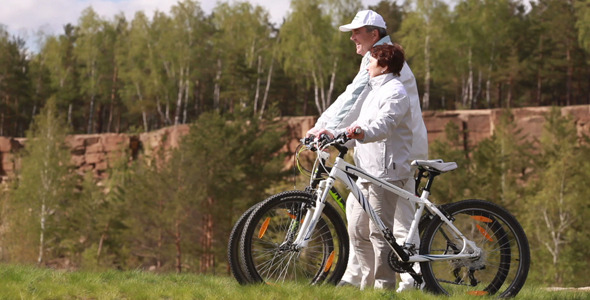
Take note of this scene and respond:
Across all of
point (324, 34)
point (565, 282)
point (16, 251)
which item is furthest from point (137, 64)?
point (565, 282)

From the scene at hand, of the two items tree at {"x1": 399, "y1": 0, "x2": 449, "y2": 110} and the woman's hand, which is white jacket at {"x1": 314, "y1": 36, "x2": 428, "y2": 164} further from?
tree at {"x1": 399, "y1": 0, "x2": 449, "y2": 110}

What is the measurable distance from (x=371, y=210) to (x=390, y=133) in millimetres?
514

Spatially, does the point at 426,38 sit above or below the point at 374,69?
above

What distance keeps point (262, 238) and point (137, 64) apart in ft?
184

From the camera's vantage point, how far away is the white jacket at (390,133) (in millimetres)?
4891

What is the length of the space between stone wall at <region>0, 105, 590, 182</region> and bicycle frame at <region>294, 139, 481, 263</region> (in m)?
30.9

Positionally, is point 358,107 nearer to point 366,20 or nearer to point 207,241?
point 366,20

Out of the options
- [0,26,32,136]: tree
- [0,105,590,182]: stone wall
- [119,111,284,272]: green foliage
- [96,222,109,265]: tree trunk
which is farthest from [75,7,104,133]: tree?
[119,111,284,272]: green foliage

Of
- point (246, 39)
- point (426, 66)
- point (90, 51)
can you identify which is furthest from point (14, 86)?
point (426, 66)

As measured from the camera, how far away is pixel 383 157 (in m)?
5.04

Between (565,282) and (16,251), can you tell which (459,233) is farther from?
(16,251)

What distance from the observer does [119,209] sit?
3428 cm

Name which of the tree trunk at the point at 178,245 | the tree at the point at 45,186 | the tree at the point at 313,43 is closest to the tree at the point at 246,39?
the tree at the point at 313,43

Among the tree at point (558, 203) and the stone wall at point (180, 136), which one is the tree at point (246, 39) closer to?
the stone wall at point (180, 136)
